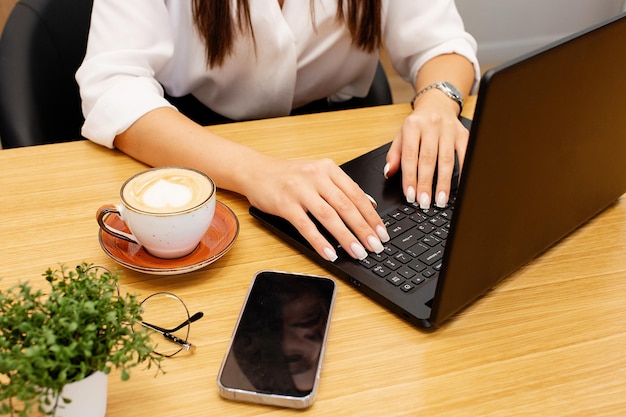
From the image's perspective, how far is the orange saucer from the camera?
675 millimetres

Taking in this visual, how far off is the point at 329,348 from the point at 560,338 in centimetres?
23

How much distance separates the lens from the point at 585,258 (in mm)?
736

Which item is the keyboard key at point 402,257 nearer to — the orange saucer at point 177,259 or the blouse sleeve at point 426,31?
the orange saucer at point 177,259

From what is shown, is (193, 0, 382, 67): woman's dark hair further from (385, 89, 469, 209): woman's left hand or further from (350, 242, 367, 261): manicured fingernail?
(350, 242, 367, 261): manicured fingernail

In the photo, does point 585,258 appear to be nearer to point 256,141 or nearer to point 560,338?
point 560,338

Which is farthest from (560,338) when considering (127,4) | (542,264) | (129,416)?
(127,4)

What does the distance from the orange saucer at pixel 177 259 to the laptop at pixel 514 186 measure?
0.05 m

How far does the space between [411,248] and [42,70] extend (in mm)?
737

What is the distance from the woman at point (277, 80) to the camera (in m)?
0.76

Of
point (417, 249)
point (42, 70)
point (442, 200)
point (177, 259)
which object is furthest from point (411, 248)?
point (42, 70)

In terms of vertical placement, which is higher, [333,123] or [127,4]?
[127,4]

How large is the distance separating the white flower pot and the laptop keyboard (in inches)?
11.9

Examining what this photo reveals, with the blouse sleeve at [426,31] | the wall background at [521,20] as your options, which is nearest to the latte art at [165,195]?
the blouse sleeve at [426,31]

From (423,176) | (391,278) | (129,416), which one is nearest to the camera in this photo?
(129,416)
